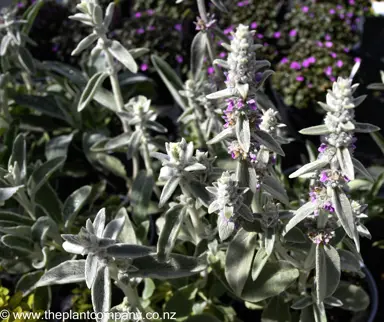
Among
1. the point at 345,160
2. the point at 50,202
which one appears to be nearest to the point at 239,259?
the point at 345,160

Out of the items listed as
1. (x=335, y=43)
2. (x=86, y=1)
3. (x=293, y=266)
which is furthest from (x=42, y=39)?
(x=293, y=266)

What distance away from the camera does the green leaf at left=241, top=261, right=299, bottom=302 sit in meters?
1.14

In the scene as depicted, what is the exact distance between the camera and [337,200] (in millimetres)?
903

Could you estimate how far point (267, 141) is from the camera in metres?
0.92

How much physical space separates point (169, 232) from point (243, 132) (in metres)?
0.38

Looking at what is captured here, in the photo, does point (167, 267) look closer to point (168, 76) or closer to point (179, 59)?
point (168, 76)

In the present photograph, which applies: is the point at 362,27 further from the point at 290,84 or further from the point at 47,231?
the point at 47,231

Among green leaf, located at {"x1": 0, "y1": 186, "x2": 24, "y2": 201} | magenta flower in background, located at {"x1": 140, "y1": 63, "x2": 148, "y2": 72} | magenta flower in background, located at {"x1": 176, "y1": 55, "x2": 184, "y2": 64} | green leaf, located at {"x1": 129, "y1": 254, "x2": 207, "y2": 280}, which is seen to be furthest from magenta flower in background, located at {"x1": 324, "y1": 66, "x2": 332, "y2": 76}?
green leaf, located at {"x1": 0, "y1": 186, "x2": 24, "y2": 201}

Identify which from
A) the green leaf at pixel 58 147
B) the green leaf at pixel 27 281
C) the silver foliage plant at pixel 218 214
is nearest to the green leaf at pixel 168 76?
the silver foliage plant at pixel 218 214

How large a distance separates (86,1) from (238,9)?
4.41 feet

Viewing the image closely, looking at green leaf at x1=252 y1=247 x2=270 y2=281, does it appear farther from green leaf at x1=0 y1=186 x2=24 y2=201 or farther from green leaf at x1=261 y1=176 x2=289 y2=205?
green leaf at x1=0 y1=186 x2=24 y2=201

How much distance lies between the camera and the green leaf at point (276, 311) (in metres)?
1.23

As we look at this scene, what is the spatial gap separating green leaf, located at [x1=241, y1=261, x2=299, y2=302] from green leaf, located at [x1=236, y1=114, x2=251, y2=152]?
42 centimetres

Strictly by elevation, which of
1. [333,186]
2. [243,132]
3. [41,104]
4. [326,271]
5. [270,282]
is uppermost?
[243,132]
